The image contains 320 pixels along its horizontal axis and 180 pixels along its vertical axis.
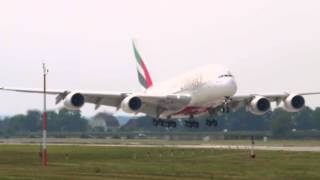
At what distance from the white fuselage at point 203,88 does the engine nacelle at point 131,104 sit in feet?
13.5

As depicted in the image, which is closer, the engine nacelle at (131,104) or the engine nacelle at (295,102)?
the engine nacelle at (131,104)

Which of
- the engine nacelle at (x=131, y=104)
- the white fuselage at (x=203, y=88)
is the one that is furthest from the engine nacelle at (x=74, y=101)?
the white fuselage at (x=203, y=88)

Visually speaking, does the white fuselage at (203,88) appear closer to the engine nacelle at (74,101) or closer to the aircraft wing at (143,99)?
the aircraft wing at (143,99)

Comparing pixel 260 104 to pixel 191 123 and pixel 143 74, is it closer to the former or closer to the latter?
pixel 191 123

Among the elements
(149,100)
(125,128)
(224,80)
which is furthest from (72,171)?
(125,128)

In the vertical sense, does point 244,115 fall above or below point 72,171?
above

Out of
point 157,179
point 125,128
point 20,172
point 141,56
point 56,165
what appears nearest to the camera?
point 157,179

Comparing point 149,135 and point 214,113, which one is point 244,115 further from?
point 214,113

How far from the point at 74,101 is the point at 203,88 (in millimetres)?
11283

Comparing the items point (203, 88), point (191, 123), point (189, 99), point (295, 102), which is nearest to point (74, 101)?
point (189, 99)

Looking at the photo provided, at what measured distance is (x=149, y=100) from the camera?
218 ft

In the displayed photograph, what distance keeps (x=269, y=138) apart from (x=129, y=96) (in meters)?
50.7

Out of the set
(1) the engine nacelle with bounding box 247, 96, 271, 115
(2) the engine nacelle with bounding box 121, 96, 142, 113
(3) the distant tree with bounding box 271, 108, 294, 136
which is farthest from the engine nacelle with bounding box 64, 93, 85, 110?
(3) the distant tree with bounding box 271, 108, 294, 136

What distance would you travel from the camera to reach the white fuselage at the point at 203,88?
2363 inches
